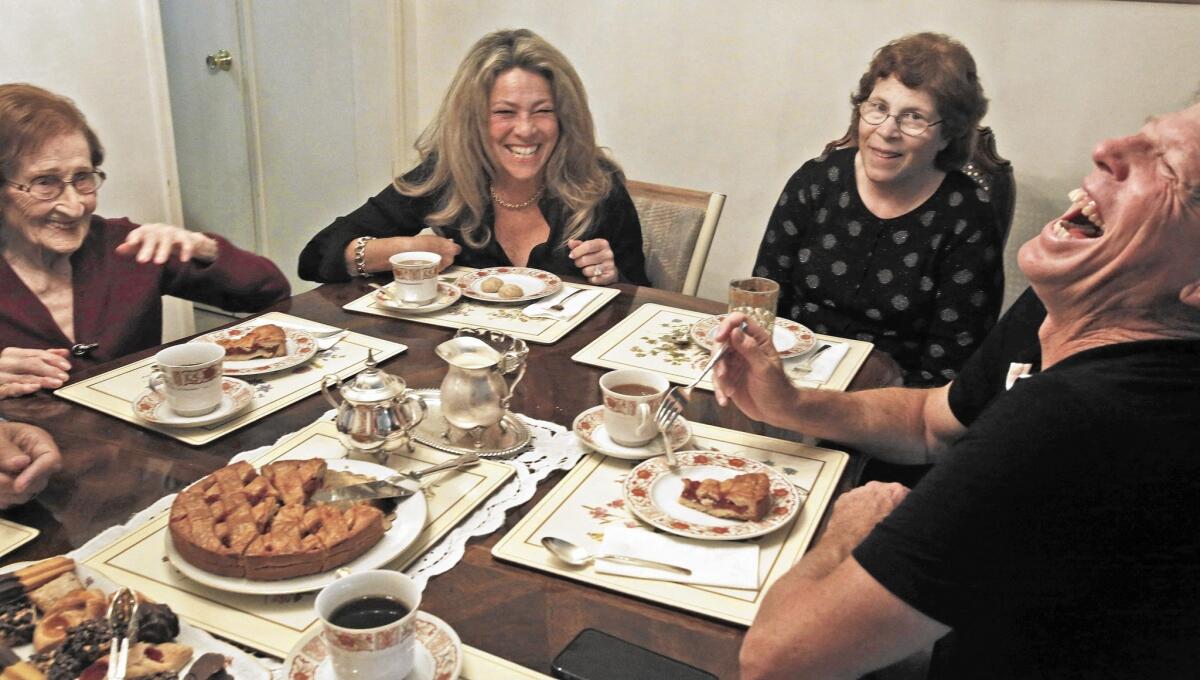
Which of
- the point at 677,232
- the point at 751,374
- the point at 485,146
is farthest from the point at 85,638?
the point at 677,232

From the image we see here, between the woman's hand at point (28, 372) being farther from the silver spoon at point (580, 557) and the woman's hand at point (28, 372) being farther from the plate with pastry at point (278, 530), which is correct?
the silver spoon at point (580, 557)

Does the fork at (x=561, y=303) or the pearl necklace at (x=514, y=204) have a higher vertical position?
the pearl necklace at (x=514, y=204)

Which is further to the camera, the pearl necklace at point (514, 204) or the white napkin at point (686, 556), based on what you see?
the pearl necklace at point (514, 204)

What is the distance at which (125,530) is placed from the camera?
3.51ft

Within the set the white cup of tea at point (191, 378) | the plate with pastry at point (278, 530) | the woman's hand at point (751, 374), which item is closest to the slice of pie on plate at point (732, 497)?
the woman's hand at point (751, 374)

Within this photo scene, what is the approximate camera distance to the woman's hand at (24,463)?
3.54 feet

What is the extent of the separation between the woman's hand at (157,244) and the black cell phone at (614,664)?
132 cm

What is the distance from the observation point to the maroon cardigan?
Result: 1.69 metres

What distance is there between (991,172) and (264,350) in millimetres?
1860

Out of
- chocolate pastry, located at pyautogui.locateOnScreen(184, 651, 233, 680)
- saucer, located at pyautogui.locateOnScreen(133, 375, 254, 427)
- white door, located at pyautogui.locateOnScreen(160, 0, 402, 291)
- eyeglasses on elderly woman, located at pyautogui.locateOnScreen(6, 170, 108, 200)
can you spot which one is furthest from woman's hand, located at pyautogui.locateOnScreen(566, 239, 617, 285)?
white door, located at pyautogui.locateOnScreen(160, 0, 402, 291)

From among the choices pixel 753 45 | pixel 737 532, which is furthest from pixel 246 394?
pixel 753 45

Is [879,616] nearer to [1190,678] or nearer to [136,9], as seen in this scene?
[1190,678]

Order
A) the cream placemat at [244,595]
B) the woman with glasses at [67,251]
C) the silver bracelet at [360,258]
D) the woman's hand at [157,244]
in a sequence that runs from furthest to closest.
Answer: the silver bracelet at [360,258] → the woman's hand at [157,244] → the woman with glasses at [67,251] → the cream placemat at [244,595]

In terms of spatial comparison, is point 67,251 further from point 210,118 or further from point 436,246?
point 210,118
